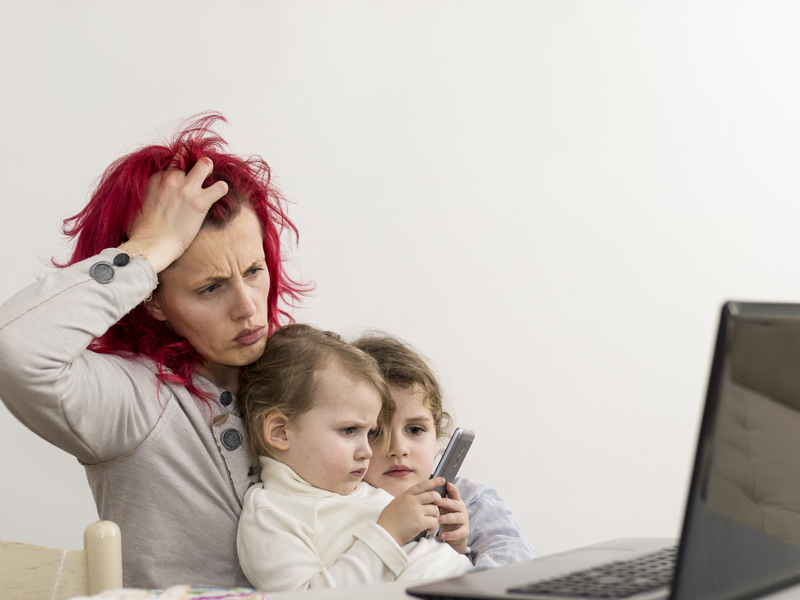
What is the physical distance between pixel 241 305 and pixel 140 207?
0.59 feet

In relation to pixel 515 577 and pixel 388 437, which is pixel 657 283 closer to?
pixel 388 437

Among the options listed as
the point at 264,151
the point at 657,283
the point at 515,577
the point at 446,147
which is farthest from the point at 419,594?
the point at 657,283

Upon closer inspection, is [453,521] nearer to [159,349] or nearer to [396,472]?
[396,472]

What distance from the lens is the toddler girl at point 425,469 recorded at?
3.04 ft

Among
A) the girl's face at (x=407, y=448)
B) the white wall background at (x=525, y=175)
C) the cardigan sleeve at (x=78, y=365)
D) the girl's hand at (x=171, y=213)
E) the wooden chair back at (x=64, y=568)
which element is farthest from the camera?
the white wall background at (x=525, y=175)

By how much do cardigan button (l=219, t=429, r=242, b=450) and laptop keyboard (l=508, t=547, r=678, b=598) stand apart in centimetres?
52

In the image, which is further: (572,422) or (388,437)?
(572,422)

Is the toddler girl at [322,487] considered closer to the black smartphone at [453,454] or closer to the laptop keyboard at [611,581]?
the black smartphone at [453,454]

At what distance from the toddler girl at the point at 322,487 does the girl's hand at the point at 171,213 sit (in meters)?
0.20

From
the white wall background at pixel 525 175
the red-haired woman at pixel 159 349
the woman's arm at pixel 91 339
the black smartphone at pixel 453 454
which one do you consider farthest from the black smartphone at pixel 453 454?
the white wall background at pixel 525 175

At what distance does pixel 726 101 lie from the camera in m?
2.11

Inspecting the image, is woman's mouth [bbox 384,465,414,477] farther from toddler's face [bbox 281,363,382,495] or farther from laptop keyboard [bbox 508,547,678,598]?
laptop keyboard [bbox 508,547,678,598]

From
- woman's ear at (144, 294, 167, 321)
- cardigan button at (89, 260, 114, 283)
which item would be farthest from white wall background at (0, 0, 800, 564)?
cardigan button at (89, 260, 114, 283)

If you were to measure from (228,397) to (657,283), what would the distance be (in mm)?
1439
